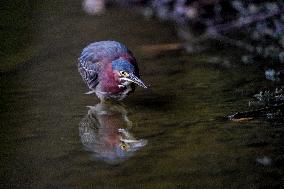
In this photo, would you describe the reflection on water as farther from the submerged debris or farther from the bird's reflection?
the submerged debris

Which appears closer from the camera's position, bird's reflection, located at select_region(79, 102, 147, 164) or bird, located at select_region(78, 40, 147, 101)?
bird's reflection, located at select_region(79, 102, 147, 164)

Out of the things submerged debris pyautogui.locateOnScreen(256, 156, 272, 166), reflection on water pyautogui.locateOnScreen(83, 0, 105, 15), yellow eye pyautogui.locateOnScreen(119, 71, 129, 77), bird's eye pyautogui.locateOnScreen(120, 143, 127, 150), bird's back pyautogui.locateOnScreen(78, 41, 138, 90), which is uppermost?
reflection on water pyautogui.locateOnScreen(83, 0, 105, 15)

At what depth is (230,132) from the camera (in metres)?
4.74

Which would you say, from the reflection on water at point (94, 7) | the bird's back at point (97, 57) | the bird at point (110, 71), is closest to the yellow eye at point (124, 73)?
the bird at point (110, 71)

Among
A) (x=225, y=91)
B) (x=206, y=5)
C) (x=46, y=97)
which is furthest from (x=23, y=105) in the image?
(x=206, y=5)

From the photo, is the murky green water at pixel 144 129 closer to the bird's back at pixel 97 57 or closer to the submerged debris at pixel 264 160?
the submerged debris at pixel 264 160

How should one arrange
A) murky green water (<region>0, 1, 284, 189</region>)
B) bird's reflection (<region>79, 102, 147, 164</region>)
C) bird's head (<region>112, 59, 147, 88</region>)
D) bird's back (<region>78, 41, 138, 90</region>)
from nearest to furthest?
murky green water (<region>0, 1, 284, 189</region>) < bird's reflection (<region>79, 102, 147, 164</region>) < bird's head (<region>112, 59, 147, 88</region>) < bird's back (<region>78, 41, 138, 90</region>)

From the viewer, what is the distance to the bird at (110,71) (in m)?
5.51

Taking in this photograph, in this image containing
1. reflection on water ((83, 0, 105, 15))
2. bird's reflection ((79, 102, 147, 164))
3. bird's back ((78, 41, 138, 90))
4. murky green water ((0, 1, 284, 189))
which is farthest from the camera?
reflection on water ((83, 0, 105, 15))

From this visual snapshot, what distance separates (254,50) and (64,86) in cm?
236

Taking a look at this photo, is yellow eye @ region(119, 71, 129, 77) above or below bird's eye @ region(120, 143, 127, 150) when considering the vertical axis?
above

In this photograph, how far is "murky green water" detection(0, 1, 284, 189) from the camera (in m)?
4.06

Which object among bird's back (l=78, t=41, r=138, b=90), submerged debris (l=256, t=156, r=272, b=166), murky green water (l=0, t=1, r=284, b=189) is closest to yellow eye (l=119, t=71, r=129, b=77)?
bird's back (l=78, t=41, r=138, b=90)

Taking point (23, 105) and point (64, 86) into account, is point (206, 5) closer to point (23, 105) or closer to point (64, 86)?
point (64, 86)
